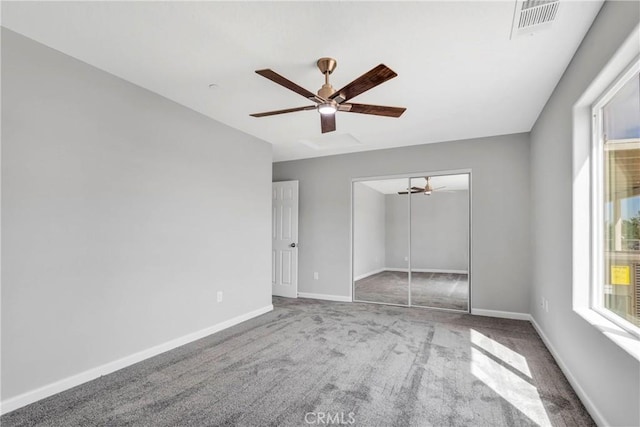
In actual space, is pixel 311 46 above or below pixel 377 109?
above

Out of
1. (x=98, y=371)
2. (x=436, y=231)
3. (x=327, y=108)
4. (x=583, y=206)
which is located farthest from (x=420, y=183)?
(x=98, y=371)

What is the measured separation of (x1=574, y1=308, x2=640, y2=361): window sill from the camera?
1651mm

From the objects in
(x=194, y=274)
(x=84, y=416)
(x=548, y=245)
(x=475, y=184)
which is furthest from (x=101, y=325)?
(x=475, y=184)

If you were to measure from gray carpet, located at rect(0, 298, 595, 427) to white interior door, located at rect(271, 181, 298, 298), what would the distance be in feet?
6.21

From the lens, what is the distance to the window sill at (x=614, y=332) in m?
1.65

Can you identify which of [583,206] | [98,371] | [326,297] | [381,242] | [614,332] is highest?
[583,206]

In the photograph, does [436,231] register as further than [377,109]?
Yes

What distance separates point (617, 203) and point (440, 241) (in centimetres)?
288

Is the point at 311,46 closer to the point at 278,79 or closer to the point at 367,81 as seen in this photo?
the point at 278,79

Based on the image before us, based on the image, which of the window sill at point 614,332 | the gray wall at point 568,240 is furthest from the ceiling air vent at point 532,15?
the window sill at point 614,332

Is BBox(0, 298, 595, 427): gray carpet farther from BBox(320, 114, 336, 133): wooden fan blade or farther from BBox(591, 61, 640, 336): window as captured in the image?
BBox(320, 114, 336, 133): wooden fan blade

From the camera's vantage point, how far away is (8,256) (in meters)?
Answer: 2.14

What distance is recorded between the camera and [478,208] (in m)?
4.63

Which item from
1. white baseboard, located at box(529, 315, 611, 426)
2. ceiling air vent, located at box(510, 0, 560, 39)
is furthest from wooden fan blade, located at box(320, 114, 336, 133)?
white baseboard, located at box(529, 315, 611, 426)
